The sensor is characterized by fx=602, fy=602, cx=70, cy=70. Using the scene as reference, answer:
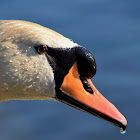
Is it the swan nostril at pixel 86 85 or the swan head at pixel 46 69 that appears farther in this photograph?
the swan nostril at pixel 86 85

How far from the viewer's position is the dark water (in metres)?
7.42

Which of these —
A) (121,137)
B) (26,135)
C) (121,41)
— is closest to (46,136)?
(26,135)

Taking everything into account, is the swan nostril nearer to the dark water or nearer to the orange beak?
the orange beak

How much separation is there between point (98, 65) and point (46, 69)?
3573 mm

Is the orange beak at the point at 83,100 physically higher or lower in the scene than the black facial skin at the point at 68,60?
lower

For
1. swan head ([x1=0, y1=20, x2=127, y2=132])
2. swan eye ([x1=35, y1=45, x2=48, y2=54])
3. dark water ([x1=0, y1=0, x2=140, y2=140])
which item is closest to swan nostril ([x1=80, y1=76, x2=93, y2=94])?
swan head ([x1=0, y1=20, x2=127, y2=132])

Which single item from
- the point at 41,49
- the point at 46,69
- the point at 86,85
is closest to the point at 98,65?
the point at 86,85

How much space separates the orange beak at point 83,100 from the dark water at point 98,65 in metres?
2.64

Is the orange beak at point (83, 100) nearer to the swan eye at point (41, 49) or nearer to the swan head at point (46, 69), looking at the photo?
the swan head at point (46, 69)

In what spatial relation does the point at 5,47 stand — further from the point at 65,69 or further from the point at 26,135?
the point at 26,135

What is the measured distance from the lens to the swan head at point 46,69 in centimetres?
450

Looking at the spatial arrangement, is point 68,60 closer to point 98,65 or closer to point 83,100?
point 83,100

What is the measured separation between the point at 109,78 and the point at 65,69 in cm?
335

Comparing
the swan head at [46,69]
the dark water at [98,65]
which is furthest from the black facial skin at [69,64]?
the dark water at [98,65]
